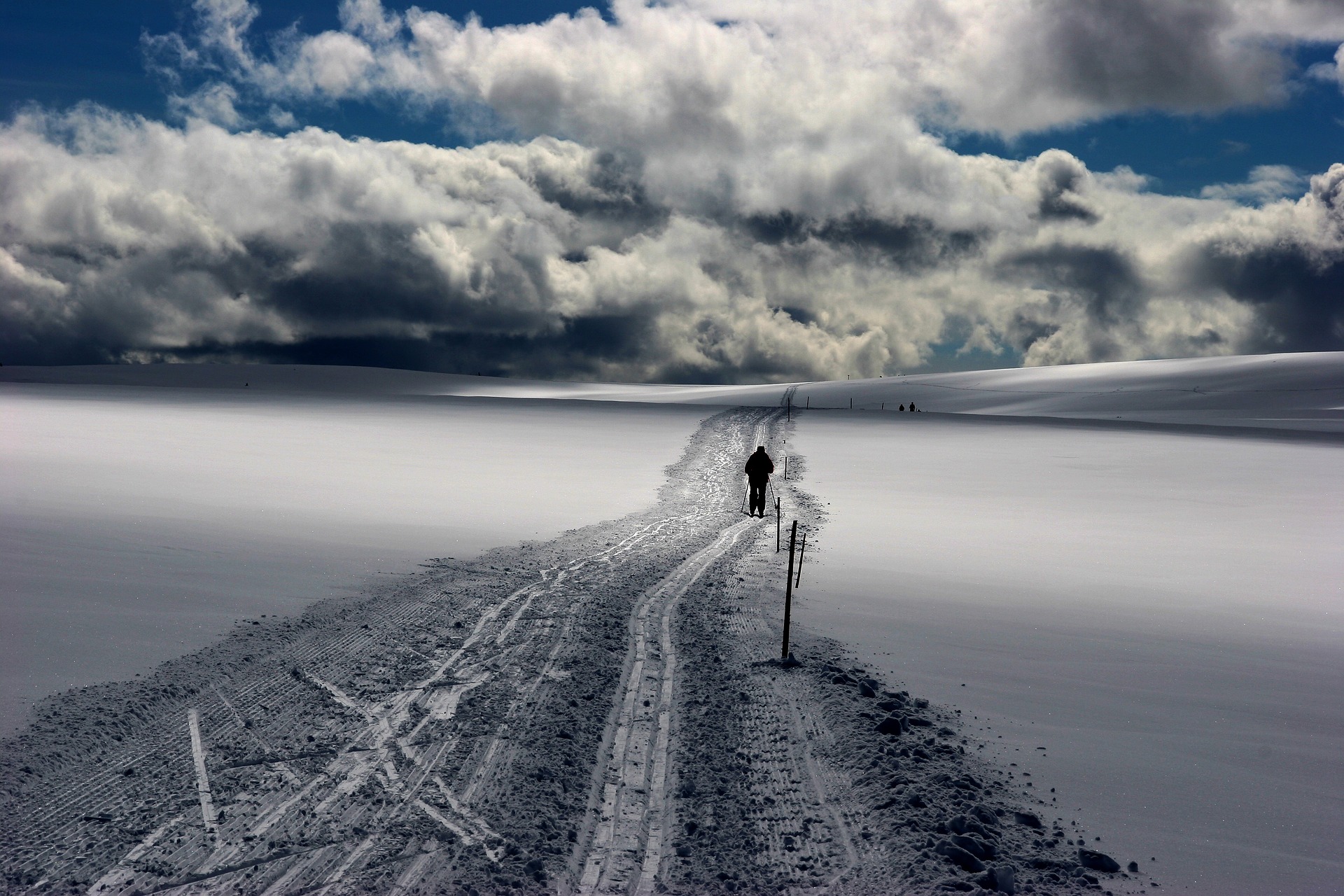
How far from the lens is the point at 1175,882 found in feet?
17.0

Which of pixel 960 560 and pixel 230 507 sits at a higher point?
pixel 960 560

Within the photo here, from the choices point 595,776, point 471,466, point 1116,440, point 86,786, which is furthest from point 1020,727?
point 1116,440

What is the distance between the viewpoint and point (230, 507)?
59.4ft

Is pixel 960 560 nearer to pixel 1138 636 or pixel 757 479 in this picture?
pixel 1138 636

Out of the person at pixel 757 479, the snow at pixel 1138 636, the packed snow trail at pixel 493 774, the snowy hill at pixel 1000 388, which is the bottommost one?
the packed snow trail at pixel 493 774

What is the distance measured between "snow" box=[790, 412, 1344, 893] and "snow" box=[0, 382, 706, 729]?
647 cm

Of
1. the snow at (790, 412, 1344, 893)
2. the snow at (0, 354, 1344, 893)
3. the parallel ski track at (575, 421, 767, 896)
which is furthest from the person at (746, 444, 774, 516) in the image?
the parallel ski track at (575, 421, 767, 896)

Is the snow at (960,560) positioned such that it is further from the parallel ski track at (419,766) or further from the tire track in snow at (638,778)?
the tire track in snow at (638,778)

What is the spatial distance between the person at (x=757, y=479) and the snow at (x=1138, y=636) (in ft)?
5.26

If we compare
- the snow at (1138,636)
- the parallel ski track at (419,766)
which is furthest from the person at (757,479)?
the parallel ski track at (419,766)

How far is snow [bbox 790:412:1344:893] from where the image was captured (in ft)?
20.0

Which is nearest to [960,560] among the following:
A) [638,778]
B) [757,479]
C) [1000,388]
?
[757,479]

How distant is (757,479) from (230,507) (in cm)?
1075

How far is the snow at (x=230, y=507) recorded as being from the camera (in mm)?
9523
